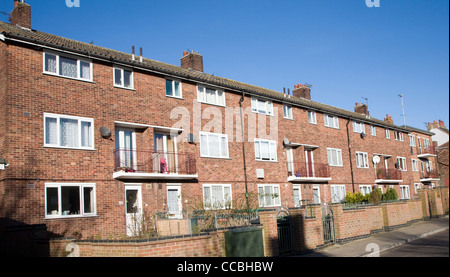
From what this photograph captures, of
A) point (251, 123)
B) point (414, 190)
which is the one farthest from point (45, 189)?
point (414, 190)

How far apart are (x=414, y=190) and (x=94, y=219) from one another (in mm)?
33123

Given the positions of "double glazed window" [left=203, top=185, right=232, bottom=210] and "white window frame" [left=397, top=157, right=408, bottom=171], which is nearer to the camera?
"double glazed window" [left=203, top=185, right=232, bottom=210]

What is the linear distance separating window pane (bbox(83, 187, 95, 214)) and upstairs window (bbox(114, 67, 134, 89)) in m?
4.49

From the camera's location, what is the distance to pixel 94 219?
1506 cm

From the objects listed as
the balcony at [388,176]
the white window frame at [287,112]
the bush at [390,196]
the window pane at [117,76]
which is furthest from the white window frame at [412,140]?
the window pane at [117,76]

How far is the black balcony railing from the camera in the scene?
1662 cm

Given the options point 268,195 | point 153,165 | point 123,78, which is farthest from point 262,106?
point 123,78

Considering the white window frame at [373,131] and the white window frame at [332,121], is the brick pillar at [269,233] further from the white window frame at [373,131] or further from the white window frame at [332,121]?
the white window frame at [373,131]

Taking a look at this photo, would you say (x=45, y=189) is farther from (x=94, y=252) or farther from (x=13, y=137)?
(x=94, y=252)

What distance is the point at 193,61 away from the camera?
24.9 m

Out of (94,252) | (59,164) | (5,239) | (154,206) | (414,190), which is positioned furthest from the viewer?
(414,190)

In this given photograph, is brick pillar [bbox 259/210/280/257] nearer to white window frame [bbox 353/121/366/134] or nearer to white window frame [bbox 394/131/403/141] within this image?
white window frame [bbox 353/121/366/134]

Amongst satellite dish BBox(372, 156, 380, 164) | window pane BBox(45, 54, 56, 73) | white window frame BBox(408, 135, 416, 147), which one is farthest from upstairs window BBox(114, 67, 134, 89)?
white window frame BBox(408, 135, 416, 147)

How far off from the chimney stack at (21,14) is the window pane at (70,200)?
7.62 metres
